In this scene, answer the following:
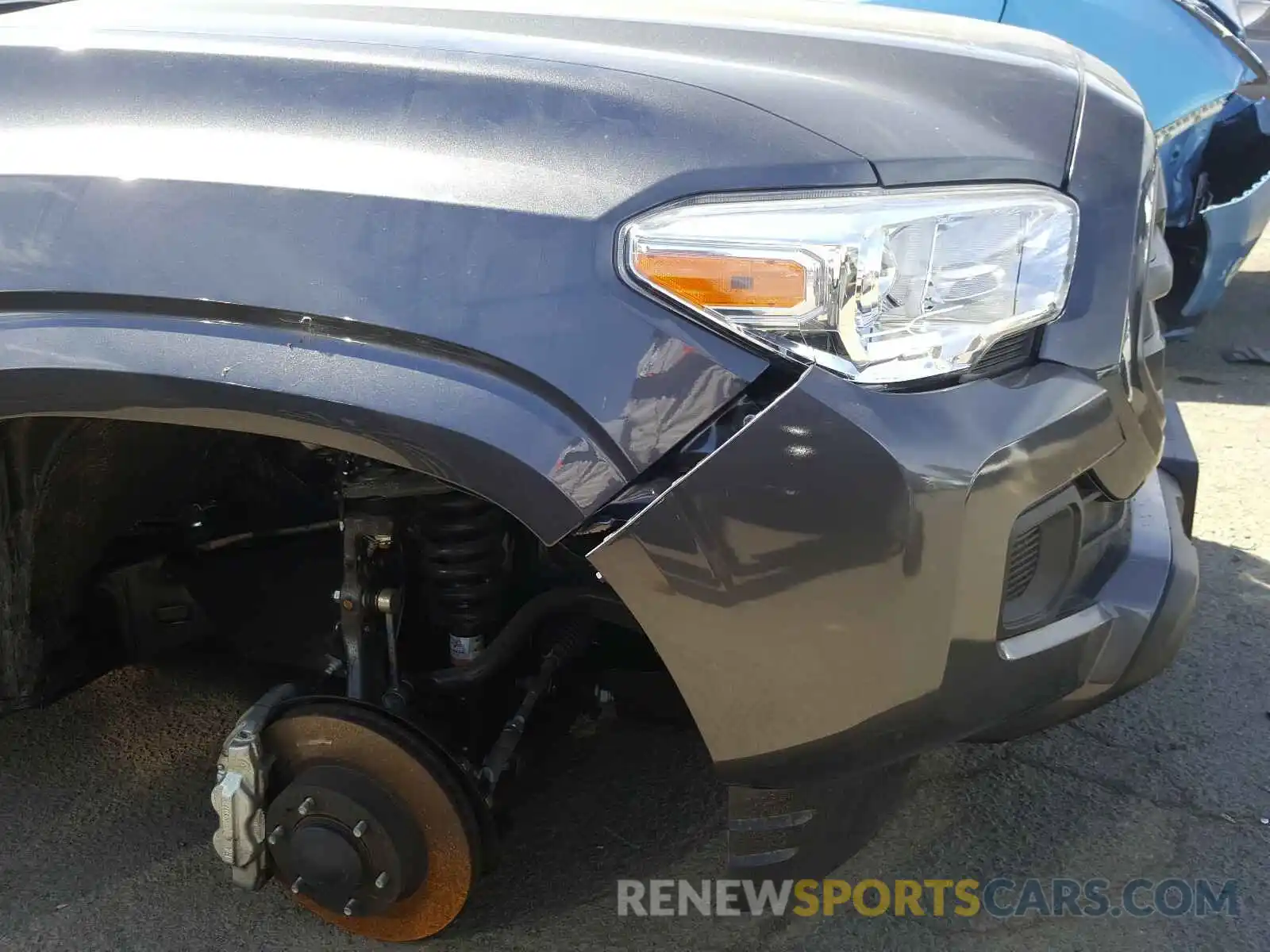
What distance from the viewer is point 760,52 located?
5.39 feet

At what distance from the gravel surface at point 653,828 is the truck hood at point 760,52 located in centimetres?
137

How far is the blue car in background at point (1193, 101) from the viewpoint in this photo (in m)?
3.76

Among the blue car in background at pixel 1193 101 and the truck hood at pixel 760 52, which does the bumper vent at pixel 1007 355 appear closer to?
the truck hood at pixel 760 52

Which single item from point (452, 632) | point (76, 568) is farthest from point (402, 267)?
point (76, 568)

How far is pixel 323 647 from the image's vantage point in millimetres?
2660

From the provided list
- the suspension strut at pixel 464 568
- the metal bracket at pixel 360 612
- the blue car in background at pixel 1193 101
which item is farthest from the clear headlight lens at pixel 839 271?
the blue car in background at pixel 1193 101

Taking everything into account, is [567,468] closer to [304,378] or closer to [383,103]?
[304,378]

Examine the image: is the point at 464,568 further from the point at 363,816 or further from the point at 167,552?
the point at 167,552

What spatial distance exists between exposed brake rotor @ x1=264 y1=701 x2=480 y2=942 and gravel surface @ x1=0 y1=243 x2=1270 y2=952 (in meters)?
0.22

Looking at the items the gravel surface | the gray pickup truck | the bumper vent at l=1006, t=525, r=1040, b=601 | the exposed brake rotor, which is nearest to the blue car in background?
the gravel surface

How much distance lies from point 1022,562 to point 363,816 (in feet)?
3.73

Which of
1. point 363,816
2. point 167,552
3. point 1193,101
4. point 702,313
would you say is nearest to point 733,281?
point 702,313

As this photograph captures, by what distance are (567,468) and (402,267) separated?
33 cm

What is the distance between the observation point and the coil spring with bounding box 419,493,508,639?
194 cm
